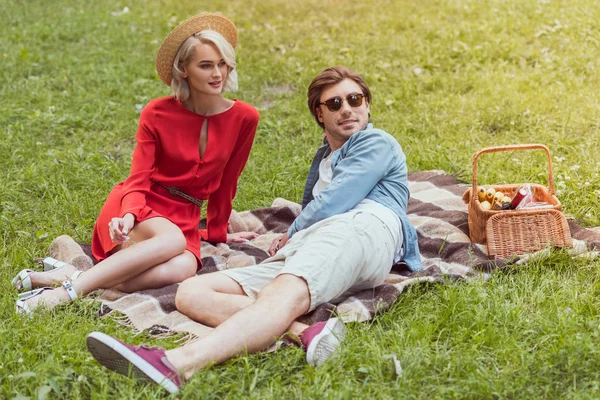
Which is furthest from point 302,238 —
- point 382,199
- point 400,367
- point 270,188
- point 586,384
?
point 270,188

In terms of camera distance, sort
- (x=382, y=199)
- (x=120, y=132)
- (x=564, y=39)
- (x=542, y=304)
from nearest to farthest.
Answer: (x=542, y=304) < (x=382, y=199) < (x=120, y=132) < (x=564, y=39)

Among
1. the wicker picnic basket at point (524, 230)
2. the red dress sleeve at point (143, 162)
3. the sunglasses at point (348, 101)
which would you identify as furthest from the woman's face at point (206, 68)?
the wicker picnic basket at point (524, 230)

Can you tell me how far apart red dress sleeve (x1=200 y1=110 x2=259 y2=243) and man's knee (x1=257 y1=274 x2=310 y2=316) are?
4.48 ft

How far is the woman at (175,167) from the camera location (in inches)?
168

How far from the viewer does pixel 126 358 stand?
3086 millimetres

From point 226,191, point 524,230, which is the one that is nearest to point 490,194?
point 524,230

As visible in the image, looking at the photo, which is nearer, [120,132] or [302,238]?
[302,238]

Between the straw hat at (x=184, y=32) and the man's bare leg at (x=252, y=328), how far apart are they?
1.62m

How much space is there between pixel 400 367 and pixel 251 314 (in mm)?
698

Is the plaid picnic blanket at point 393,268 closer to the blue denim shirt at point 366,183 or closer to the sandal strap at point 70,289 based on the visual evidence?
the sandal strap at point 70,289

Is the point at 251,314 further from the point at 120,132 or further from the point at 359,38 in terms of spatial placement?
the point at 359,38

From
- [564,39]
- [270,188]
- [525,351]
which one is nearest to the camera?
[525,351]

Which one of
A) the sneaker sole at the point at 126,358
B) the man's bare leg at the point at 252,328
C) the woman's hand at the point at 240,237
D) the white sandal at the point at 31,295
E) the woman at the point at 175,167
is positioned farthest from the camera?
the woman's hand at the point at 240,237

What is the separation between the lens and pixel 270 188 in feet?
19.9
